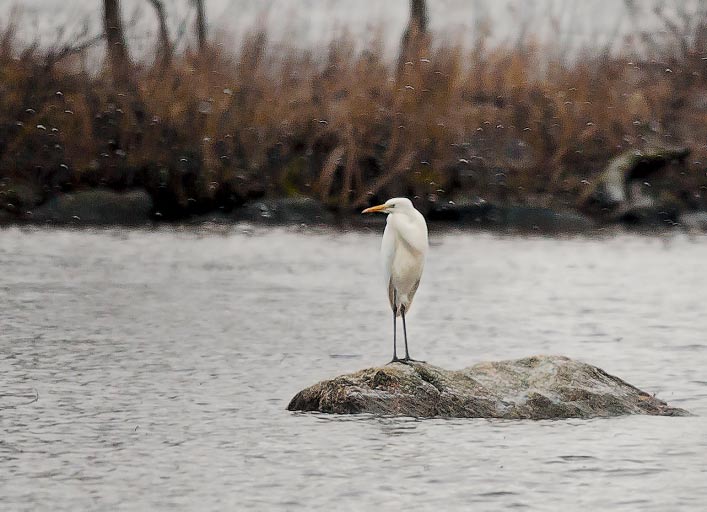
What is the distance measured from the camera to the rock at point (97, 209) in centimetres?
2311

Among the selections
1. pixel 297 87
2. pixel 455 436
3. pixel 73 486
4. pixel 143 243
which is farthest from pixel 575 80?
pixel 73 486

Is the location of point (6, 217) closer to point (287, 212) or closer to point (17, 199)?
point (17, 199)

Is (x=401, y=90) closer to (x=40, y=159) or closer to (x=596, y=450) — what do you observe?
(x=40, y=159)

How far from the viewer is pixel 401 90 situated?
23.8 meters

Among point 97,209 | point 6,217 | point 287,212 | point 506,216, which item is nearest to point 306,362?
point 287,212

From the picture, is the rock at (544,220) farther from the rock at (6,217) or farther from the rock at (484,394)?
the rock at (484,394)

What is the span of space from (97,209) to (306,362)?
12.2 metres

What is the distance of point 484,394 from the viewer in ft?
30.6

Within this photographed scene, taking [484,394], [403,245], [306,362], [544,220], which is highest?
[403,245]

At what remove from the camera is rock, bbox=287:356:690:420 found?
9266 millimetres

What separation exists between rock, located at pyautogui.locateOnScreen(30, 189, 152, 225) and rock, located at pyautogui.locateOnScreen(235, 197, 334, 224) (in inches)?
57.7

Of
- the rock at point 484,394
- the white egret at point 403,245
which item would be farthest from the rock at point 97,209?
the rock at point 484,394

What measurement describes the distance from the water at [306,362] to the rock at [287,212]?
5.82 feet

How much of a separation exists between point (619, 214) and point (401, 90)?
3764mm
